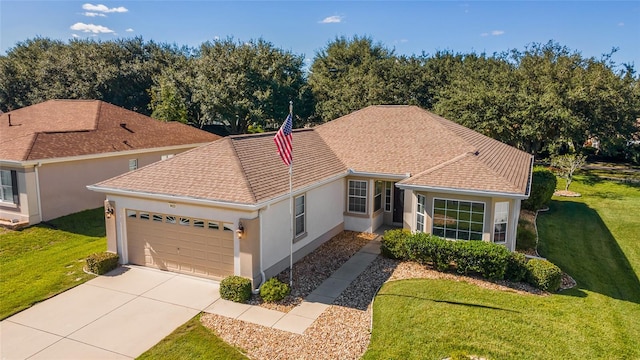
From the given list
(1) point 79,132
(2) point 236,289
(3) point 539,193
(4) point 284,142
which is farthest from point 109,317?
(3) point 539,193

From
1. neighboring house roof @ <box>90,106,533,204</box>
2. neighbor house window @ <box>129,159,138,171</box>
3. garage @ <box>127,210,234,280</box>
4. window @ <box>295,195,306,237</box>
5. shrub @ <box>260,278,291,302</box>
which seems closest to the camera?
shrub @ <box>260,278,291,302</box>

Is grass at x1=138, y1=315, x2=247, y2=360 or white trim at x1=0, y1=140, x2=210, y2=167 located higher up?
white trim at x1=0, y1=140, x2=210, y2=167

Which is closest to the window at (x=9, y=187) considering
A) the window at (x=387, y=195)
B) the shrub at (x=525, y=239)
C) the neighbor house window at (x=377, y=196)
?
the neighbor house window at (x=377, y=196)

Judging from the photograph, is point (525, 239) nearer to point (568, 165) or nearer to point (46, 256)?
point (568, 165)

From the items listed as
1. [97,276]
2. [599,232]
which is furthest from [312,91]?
[97,276]

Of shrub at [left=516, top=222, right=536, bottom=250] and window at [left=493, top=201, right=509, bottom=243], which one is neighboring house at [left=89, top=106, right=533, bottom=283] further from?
shrub at [left=516, top=222, right=536, bottom=250]

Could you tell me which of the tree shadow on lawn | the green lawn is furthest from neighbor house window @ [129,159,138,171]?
the tree shadow on lawn

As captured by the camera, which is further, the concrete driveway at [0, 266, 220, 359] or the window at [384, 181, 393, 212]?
the window at [384, 181, 393, 212]

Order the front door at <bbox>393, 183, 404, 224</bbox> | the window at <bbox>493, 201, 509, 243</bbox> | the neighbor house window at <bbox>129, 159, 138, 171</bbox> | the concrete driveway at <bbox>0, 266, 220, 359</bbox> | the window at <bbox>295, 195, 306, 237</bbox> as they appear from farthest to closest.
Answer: the neighbor house window at <bbox>129, 159, 138, 171</bbox>, the front door at <bbox>393, 183, 404, 224</bbox>, the window at <bbox>295, 195, 306, 237</bbox>, the window at <bbox>493, 201, 509, 243</bbox>, the concrete driveway at <bbox>0, 266, 220, 359</bbox>

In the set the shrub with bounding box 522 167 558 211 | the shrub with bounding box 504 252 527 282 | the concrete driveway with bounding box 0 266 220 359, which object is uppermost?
the shrub with bounding box 522 167 558 211
